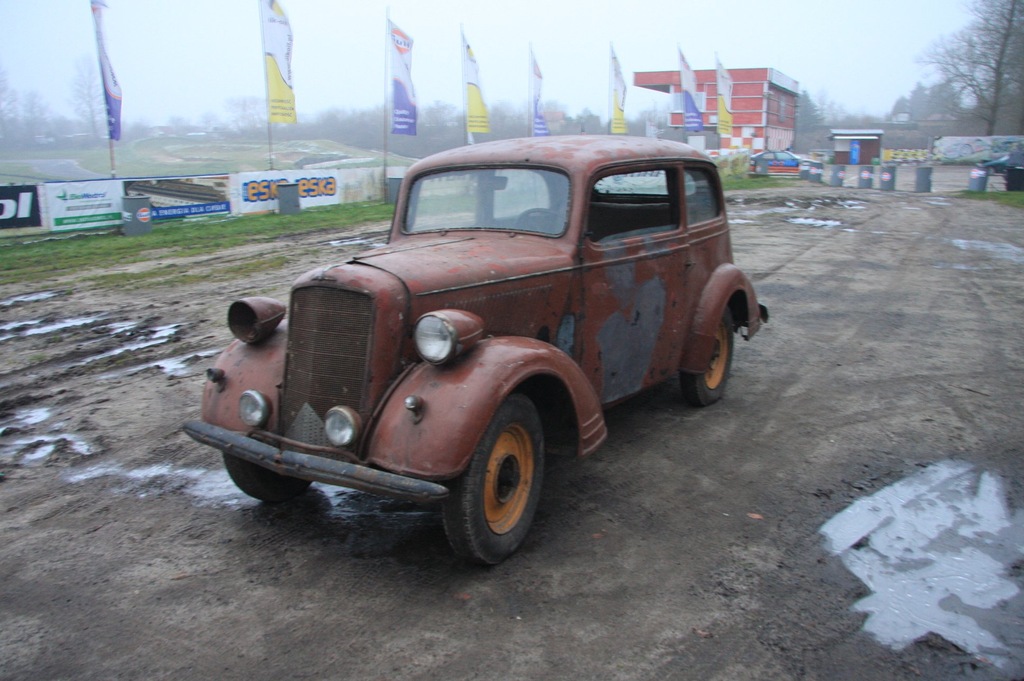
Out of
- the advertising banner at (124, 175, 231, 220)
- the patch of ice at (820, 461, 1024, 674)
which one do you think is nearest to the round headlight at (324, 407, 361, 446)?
the patch of ice at (820, 461, 1024, 674)

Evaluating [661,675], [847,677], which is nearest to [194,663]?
[661,675]

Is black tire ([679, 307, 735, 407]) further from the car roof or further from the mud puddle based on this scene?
the mud puddle

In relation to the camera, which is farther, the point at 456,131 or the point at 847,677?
the point at 456,131

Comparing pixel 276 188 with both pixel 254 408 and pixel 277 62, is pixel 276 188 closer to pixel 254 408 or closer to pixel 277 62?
pixel 277 62

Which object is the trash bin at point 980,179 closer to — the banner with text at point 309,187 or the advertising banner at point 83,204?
the banner with text at point 309,187

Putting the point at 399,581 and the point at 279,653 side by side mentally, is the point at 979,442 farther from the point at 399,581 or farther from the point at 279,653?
→ the point at 279,653

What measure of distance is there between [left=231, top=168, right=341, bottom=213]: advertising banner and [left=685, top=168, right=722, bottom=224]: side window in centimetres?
1646

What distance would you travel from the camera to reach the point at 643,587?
11.1 ft

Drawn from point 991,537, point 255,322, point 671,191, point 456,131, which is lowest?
point 991,537

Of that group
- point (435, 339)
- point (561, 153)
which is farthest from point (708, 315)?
point (435, 339)

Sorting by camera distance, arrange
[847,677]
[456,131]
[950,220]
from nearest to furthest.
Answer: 1. [847,677]
2. [950,220]
3. [456,131]

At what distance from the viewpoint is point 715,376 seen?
5.94 m

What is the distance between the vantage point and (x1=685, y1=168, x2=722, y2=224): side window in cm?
551

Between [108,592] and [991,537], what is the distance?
163 inches
